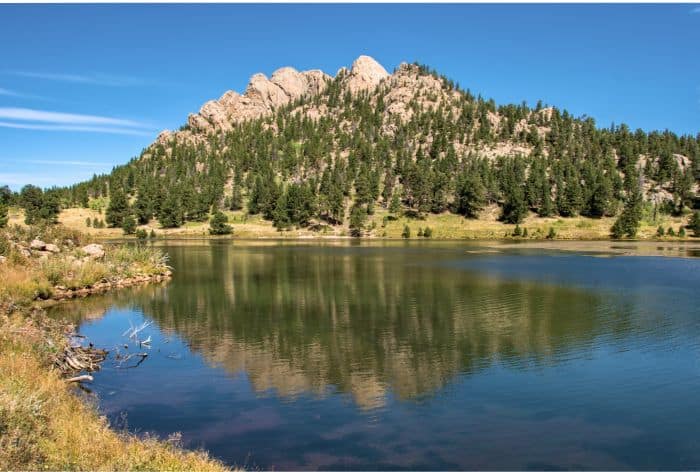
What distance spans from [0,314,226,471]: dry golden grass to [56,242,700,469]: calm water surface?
2.34m

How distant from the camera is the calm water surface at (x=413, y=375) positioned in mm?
15031

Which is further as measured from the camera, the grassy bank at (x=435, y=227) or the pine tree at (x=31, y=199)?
the pine tree at (x=31, y=199)

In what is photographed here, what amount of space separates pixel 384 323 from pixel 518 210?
129245mm

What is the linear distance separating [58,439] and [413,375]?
13.6 meters

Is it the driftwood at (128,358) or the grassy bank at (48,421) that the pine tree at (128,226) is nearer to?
the grassy bank at (48,421)

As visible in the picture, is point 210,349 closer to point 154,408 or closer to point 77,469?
point 154,408

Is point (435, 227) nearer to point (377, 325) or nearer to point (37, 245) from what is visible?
point (37, 245)

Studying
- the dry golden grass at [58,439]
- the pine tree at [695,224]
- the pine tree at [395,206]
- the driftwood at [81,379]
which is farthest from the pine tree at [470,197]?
the dry golden grass at [58,439]

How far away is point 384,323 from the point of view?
31.7m

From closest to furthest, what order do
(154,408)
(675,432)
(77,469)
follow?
(77,469), (675,432), (154,408)

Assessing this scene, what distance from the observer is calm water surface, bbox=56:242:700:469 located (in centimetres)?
1503

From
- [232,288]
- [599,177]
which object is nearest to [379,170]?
[599,177]

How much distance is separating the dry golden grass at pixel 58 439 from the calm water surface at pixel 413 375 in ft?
7.67

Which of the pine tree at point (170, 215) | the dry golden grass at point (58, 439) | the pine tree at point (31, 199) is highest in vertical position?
the pine tree at point (31, 199)
